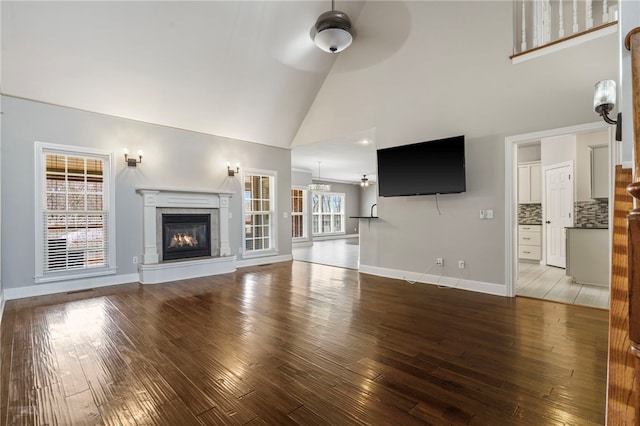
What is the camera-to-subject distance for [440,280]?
465 centimetres

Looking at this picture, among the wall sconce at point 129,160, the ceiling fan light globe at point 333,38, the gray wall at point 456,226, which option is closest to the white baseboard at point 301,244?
the gray wall at point 456,226

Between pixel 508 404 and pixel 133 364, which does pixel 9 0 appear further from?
pixel 508 404

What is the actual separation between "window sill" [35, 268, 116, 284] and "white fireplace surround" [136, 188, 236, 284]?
47 cm

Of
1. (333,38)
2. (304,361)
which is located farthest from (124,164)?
(304,361)

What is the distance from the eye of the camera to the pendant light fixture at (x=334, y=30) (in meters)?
4.18

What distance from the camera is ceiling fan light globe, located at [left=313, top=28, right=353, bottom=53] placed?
4215mm

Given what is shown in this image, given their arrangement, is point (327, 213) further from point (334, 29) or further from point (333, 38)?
point (334, 29)

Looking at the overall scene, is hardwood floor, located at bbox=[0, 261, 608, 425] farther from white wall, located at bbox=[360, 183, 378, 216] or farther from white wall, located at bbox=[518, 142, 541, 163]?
white wall, located at bbox=[360, 183, 378, 216]

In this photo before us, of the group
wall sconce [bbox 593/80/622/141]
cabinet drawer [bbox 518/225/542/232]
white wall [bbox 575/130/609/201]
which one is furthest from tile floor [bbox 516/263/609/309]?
wall sconce [bbox 593/80/622/141]

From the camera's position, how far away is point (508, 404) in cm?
179

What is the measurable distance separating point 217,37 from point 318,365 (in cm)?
468

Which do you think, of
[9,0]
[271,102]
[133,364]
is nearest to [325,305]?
[133,364]

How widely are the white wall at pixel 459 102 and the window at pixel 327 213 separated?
741cm

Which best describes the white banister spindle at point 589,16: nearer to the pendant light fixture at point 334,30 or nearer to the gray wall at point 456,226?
the gray wall at point 456,226
